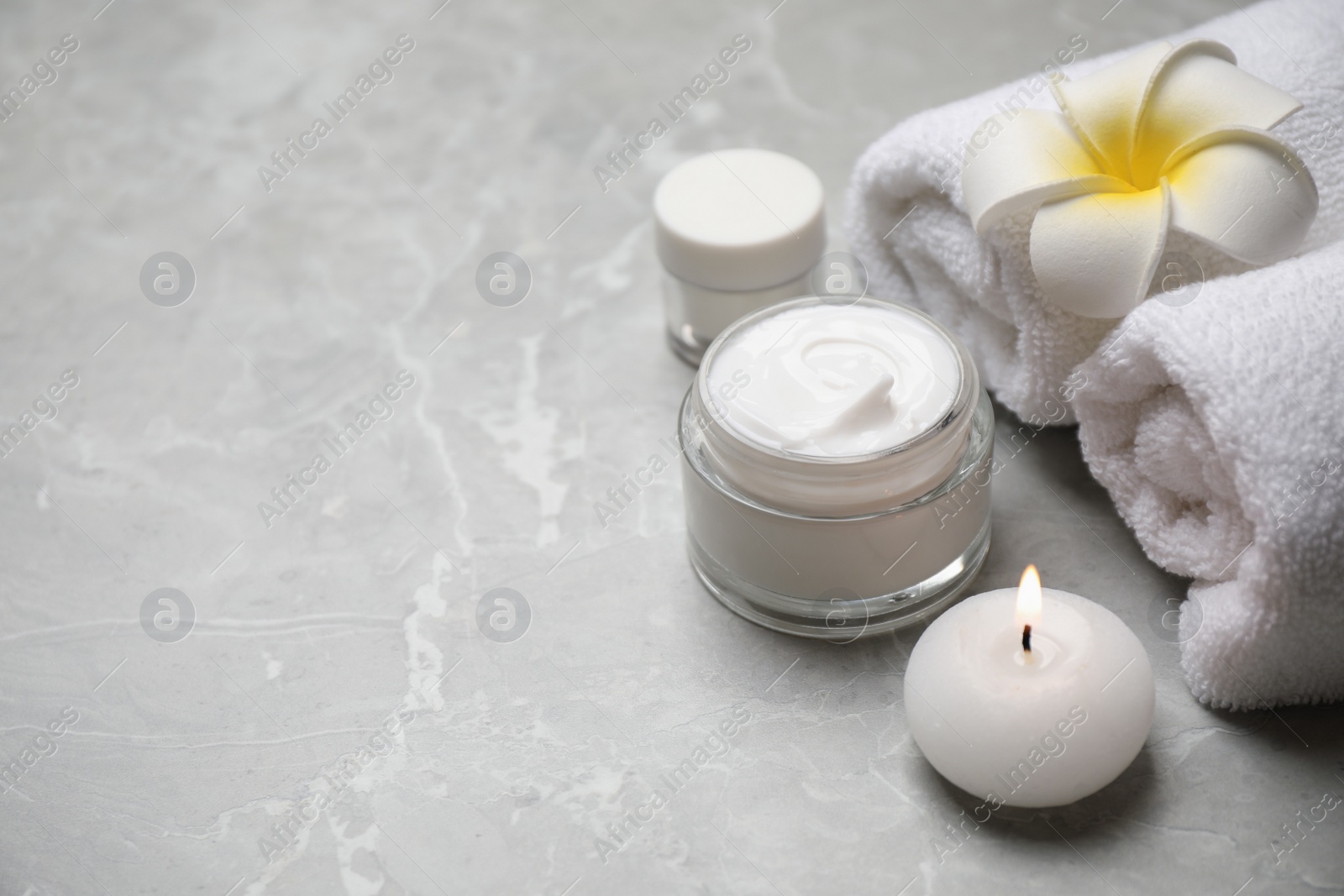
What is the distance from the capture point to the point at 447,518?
2.81 feet

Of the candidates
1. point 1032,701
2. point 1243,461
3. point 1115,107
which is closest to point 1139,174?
point 1115,107

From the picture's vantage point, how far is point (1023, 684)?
0.62m

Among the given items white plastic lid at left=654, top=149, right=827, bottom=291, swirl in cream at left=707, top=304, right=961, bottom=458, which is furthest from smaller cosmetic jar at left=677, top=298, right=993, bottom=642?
white plastic lid at left=654, top=149, right=827, bottom=291

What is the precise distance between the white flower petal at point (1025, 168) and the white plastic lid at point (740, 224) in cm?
16

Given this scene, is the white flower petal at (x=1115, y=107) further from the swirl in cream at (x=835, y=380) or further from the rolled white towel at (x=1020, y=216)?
the swirl in cream at (x=835, y=380)

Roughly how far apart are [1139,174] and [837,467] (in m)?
0.27

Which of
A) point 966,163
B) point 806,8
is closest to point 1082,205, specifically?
point 966,163

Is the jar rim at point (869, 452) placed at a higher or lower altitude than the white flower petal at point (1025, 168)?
lower

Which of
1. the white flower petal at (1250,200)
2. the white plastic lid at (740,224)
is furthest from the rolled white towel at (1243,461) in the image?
the white plastic lid at (740,224)

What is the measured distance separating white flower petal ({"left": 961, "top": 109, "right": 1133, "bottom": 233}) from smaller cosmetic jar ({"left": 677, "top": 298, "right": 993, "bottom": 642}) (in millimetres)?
83

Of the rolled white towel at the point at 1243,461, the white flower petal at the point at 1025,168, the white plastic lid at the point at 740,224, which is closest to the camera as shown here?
the rolled white towel at the point at 1243,461

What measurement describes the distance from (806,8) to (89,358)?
2.46 feet

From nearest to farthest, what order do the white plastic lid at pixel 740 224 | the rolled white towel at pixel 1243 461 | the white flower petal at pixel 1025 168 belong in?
the rolled white towel at pixel 1243 461 → the white flower petal at pixel 1025 168 → the white plastic lid at pixel 740 224

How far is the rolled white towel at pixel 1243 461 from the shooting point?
61 centimetres
